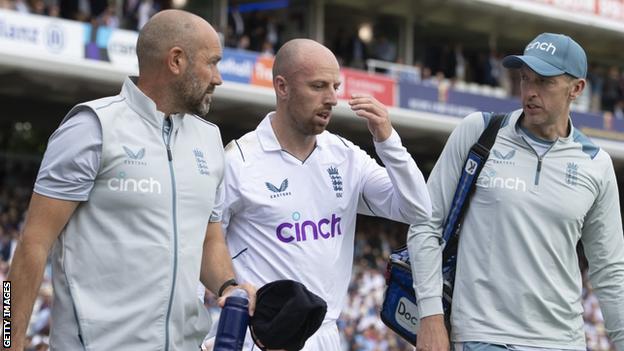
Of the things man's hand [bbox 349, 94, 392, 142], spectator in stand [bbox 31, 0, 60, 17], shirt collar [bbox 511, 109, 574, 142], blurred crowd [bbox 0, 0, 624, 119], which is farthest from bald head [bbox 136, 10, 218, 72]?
spectator in stand [bbox 31, 0, 60, 17]

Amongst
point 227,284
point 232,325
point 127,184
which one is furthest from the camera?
point 227,284

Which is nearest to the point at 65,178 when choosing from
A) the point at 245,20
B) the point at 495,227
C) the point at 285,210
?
the point at 285,210

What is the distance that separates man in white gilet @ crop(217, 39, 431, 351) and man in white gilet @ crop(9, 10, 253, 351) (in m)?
0.71

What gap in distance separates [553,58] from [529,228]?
2.34 feet

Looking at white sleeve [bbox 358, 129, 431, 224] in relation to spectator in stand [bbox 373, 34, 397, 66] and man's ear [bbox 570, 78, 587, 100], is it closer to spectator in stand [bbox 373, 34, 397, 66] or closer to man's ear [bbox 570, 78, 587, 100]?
man's ear [bbox 570, 78, 587, 100]

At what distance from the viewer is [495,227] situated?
15.5 feet

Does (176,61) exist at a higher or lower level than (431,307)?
higher

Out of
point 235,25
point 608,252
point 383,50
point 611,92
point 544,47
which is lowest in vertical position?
point 611,92

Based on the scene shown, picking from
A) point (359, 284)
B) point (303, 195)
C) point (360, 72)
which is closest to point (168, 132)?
point (303, 195)

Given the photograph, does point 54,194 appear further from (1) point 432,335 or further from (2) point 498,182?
(2) point 498,182

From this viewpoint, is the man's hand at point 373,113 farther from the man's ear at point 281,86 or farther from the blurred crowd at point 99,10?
the blurred crowd at point 99,10

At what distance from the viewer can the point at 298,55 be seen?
4.71 metres

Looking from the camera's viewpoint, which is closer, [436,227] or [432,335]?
[432,335]

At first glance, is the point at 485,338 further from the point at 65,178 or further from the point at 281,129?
the point at 65,178
